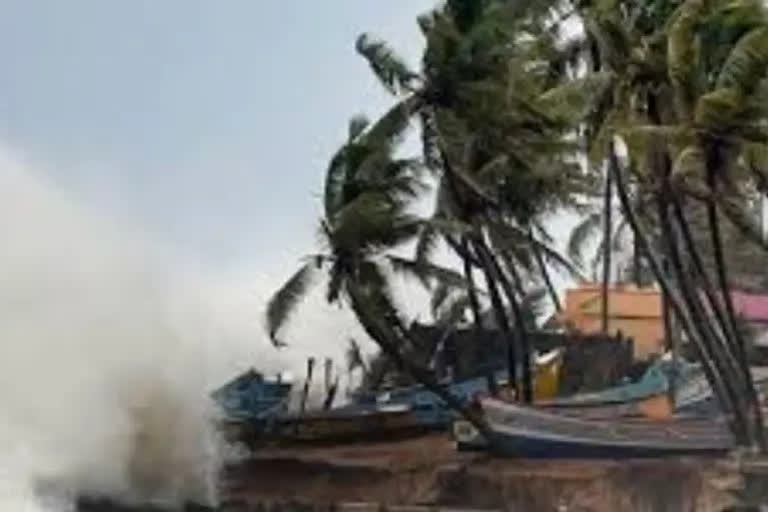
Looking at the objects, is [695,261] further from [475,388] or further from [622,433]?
[475,388]

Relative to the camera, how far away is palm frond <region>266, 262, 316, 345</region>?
1442 inches

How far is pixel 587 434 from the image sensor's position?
111 feet

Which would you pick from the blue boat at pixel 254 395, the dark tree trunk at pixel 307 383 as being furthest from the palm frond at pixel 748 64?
the dark tree trunk at pixel 307 383

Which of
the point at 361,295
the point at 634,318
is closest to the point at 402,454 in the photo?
the point at 361,295

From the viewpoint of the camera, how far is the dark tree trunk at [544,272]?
39.8 meters

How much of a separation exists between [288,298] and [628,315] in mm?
17313

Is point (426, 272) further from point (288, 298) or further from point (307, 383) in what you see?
point (307, 383)

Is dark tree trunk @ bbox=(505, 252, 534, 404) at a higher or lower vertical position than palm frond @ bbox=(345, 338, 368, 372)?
lower

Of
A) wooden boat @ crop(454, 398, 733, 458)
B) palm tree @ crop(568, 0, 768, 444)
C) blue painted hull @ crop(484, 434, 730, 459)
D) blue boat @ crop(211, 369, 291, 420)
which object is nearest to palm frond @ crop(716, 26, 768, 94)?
palm tree @ crop(568, 0, 768, 444)

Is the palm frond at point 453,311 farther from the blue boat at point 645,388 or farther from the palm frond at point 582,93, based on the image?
the palm frond at point 582,93

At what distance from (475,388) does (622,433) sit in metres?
8.15

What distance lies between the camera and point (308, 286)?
37.2 metres

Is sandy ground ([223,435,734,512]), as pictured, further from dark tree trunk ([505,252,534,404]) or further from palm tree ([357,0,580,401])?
palm tree ([357,0,580,401])

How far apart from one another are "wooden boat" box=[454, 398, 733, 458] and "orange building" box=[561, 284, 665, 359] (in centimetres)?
1548
